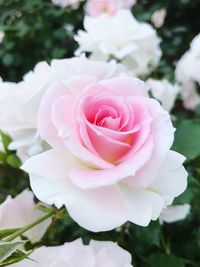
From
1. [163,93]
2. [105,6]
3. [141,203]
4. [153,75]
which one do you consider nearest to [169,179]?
[141,203]

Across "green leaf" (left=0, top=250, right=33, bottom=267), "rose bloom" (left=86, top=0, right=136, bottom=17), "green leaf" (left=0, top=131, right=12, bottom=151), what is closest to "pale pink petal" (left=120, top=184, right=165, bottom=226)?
"green leaf" (left=0, top=250, right=33, bottom=267)

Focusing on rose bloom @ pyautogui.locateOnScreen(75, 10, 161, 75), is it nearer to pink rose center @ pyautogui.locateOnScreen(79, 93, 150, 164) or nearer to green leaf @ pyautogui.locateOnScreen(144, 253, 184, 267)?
green leaf @ pyautogui.locateOnScreen(144, 253, 184, 267)

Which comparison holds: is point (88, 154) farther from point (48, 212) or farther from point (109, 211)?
point (48, 212)

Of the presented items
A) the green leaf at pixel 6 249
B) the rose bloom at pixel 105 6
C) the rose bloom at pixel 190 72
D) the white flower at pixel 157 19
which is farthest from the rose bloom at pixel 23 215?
the white flower at pixel 157 19

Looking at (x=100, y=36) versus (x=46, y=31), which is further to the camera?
(x=46, y=31)

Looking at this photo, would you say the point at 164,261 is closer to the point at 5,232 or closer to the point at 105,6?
the point at 5,232

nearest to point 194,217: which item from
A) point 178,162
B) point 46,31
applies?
point 178,162

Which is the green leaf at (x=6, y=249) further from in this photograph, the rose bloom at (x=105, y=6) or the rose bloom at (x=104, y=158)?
the rose bloom at (x=105, y=6)
